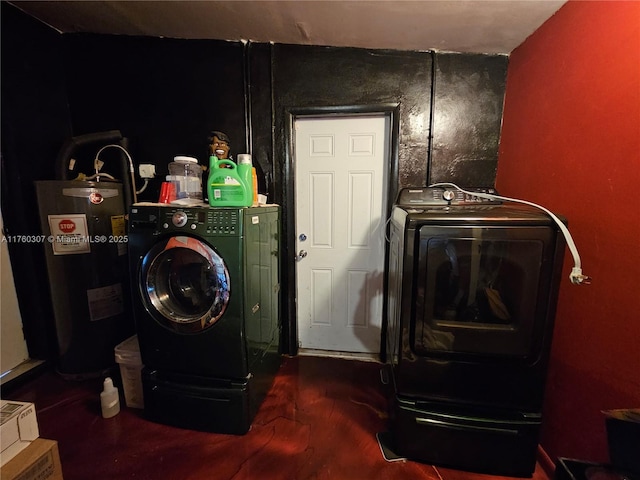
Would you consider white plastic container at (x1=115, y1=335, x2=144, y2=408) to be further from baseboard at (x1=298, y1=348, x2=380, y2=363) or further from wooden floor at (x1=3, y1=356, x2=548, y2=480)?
baseboard at (x1=298, y1=348, x2=380, y2=363)

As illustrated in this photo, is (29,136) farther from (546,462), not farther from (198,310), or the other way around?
(546,462)

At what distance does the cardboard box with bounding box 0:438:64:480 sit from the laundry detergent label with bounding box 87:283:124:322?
3.24 feet

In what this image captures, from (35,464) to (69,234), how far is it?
1.30 m

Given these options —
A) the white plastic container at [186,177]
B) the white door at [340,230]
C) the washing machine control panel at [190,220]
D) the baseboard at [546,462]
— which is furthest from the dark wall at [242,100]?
the baseboard at [546,462]

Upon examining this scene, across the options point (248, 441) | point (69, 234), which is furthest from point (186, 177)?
point (248, 441)

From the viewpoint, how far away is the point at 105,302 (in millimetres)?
1906

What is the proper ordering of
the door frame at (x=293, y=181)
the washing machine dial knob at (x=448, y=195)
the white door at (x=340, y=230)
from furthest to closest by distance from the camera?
1. the white door at (x=340, y=230)
2. the door frame at (x=293, y=181)
3. the washing machine dial knob at (x=448, y=195)

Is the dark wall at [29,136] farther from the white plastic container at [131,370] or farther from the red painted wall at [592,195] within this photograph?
the red painted wall at [592,195]

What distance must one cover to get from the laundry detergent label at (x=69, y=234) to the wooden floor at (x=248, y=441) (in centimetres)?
95

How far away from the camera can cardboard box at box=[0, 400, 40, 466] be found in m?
0.94

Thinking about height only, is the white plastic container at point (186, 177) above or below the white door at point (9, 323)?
above

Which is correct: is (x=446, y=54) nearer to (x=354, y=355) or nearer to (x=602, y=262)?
(x=602, y=262)

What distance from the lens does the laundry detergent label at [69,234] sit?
1.72m

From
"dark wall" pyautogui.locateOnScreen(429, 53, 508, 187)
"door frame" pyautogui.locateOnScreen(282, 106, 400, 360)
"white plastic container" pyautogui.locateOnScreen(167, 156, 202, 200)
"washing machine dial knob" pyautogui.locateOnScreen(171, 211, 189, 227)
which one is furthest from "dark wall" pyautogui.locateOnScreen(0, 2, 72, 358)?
"dark wall" pyautogui.locateOnScreen(429, 53, 508, 187)
